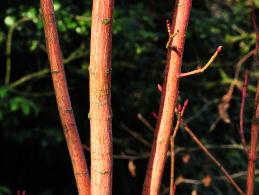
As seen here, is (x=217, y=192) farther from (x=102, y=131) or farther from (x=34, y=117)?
(x=102, y=131)

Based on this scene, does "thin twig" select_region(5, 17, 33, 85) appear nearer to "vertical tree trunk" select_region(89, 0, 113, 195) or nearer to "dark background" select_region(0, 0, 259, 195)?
"dark background" select_region(0, 0, 259, 195)

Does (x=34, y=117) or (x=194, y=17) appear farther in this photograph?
(x=194, y=17)

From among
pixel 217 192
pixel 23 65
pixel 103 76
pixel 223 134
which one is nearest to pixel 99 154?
pixel 103 76

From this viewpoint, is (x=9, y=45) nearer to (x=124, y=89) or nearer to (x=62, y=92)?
(x=124, y=89)

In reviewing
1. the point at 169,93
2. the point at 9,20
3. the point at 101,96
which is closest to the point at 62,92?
the point at 101,96

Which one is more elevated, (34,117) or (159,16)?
(159,16)

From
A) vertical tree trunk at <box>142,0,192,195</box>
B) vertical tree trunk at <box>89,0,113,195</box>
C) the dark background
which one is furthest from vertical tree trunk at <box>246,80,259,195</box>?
the dark background
